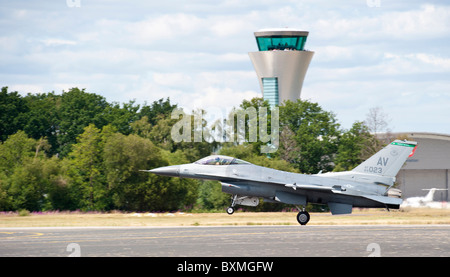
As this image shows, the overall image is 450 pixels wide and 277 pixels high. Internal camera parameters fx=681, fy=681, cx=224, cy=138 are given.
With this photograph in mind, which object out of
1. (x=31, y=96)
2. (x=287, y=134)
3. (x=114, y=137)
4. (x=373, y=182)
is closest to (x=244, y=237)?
(x=373, y=182)

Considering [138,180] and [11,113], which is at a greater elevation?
[11,113]

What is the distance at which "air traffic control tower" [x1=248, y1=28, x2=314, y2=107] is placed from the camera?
104188mm

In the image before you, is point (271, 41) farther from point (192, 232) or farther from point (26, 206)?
point (192, 232)

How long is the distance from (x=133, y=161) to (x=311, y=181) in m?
31.7

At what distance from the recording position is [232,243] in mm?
26672

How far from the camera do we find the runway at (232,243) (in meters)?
23.4

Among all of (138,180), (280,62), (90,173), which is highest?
(280,62)

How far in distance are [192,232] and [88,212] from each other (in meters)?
30.8

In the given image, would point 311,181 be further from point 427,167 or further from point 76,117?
point 76,117

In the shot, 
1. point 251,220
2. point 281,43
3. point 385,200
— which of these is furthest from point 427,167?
point 385,200

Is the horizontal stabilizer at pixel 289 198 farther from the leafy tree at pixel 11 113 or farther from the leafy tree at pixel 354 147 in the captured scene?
the leafy tree at pixel 11 113

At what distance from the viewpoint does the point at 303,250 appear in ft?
80.5

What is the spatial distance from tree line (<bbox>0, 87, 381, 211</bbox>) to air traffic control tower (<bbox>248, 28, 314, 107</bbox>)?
16153 mm

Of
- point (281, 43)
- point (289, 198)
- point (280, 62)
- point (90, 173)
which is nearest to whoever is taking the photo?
point (289, 198)
